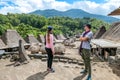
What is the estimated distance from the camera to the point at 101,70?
10.4 metres

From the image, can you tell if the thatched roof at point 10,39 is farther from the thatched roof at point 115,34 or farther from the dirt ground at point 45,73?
the dirt ground at point 45,73

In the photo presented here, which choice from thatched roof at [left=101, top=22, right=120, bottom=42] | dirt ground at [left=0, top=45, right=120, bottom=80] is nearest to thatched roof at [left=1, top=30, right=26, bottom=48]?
thatched roof at [left=101, top=22, right=120, bottom=42]

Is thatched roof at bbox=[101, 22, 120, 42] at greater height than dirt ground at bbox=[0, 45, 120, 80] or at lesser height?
greater

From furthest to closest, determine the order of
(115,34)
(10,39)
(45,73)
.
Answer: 1. (10,39)
2. (115,34)
3. (45,73)

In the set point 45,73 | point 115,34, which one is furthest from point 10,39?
point 45,73

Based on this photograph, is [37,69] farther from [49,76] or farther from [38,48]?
[38,48]

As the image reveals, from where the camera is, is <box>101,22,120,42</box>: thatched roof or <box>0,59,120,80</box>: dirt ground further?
<box>101,22,120,42</box>: thatched roof

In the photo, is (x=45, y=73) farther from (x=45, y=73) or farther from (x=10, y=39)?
(x=10, y=39)

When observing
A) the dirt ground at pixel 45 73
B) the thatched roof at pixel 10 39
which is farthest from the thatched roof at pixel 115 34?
the thatched roof at pixel 10 39

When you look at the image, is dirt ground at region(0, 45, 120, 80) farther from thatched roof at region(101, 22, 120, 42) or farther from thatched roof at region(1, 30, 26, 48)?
thatched roof at region(1, 30, 26, 48)

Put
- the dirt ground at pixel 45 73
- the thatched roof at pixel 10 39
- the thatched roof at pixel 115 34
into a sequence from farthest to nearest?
the thatched roof at pixel 10 39 < the thatched roof at pixel 115 34 < the dirt ground at pixel 45 73

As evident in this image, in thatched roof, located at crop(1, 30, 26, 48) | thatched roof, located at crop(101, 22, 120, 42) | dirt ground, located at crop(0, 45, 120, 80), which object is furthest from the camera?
thatched roof, located at crop(1, 30, 26, 48)

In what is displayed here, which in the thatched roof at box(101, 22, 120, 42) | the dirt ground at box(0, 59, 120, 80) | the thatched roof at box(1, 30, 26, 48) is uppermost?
the thatched roof at box(101, 22, 120, 42)

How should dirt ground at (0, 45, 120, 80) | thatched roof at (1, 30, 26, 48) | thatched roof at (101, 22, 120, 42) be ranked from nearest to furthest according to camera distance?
1. dirt ground at (0, 45, 120, 80)
2. thatched roof at (101, 22, 120, 42)
3. thatched roof at (1, 30, 26, 48)
